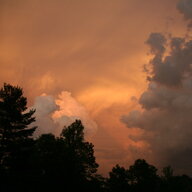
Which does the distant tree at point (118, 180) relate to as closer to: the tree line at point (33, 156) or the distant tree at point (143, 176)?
the distant tree at point (143, 176)

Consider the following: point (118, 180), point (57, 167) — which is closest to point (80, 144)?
point (57, 167)

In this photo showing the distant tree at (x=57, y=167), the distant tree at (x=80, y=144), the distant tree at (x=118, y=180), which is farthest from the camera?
the distant tree at (x=118, y=180)

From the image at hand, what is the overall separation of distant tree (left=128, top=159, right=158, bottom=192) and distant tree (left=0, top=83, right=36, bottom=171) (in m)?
78.5

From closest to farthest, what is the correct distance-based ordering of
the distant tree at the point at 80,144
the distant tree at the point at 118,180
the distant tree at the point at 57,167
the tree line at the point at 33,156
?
the tree line at the point at 33,156, the distant tree at the point at 57,167, the distant tree at the point at 80,144, the distant tree at the point at 118,180

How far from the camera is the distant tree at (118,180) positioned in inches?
4149

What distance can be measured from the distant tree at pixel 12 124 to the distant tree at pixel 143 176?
258 feet

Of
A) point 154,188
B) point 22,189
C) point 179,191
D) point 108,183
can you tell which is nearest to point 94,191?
point 22,189

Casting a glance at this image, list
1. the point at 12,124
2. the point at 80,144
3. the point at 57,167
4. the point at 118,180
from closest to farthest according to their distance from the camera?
the point at 12,124
the point at 57,167
the point at 80,144
the point at 118,180

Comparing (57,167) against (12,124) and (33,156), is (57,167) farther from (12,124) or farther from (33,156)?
(12,124)

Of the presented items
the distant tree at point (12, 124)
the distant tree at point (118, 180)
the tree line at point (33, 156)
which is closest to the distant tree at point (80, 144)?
the tree line at point (33, 156)

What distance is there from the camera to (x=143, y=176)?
111875 millimetres

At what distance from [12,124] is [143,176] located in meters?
85.8

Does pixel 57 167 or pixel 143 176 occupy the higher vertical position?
pixel 143 176

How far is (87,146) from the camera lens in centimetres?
6656
